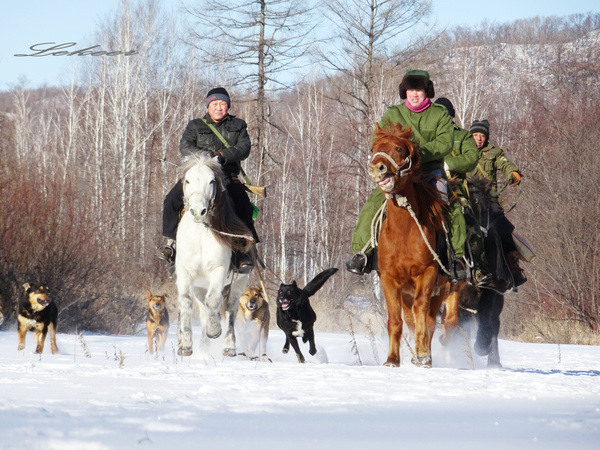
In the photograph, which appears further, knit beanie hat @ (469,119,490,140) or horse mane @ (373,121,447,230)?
knit beanie hat @ (469,119,490,140)

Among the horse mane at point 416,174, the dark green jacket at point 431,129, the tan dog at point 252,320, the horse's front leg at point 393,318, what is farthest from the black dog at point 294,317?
the dark green jacket at point 431,129

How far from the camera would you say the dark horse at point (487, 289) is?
32.0 feet

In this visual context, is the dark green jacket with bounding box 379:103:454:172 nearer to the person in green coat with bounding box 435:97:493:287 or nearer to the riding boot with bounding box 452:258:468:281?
the person in green coat with bounding box 435:97:493:287

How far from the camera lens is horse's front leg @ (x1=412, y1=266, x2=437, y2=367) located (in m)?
7.10

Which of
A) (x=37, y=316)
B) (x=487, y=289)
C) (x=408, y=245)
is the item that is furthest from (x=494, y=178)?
(x=37, y=316)

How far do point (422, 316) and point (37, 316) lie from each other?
528cm

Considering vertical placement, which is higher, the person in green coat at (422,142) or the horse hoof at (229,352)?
the person in green coat at (422,142)

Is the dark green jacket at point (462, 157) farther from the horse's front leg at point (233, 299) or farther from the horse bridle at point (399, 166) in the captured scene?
the horse's front leg at point (233, 299)

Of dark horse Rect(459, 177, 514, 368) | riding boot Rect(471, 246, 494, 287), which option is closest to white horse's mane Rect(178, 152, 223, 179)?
riding boot Rect(471, 246, 494, 287)

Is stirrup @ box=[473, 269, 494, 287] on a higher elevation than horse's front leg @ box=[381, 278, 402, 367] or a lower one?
higher

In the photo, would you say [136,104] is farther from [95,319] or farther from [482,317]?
[482,317]

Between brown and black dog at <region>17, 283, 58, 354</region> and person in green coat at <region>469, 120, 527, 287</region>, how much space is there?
5.89 m

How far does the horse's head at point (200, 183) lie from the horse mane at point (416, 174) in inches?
71.0

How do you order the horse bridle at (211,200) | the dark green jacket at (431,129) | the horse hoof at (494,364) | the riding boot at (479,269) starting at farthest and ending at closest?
the horse hoof at (494,364), the riding boot at (479,269), the horse bridle at (211,200), the dark green jacket at (431,129)
